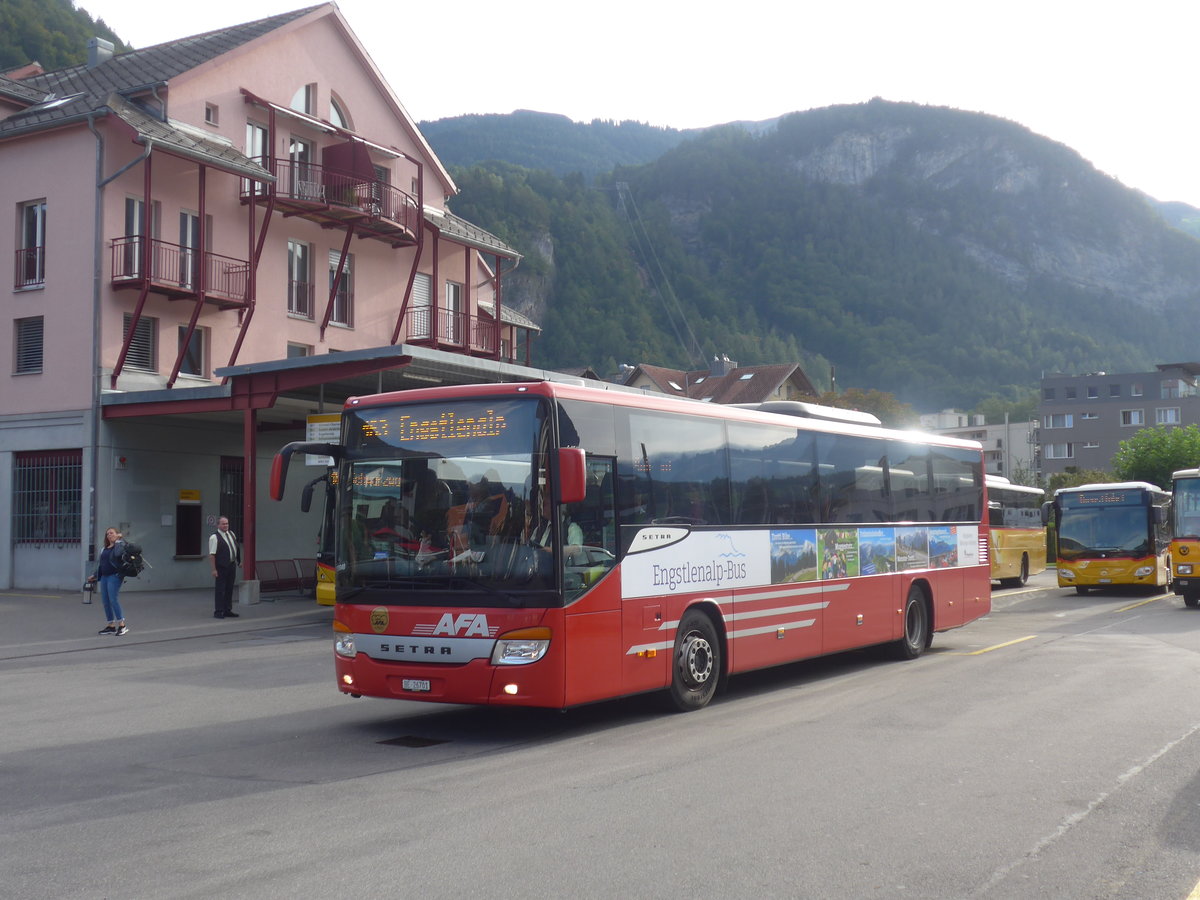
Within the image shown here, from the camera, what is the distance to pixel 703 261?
164750mm

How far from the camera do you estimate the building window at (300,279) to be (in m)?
33.3

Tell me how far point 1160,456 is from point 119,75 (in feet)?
223

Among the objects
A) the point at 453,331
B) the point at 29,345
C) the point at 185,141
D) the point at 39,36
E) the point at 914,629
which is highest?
the point at 39,36

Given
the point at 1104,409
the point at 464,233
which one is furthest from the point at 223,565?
the point at 1104,409

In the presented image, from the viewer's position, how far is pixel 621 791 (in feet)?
24.3

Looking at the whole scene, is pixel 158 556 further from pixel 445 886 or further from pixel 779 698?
pixel 445 886

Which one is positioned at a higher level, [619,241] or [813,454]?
[619,241]

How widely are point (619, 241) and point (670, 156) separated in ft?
123

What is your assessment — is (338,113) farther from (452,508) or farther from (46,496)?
(452,508)

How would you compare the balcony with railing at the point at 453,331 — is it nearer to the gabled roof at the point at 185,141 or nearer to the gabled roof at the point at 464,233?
the gabled roof at the point at 464,233

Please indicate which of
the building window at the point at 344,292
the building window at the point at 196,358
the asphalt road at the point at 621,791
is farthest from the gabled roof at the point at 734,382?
the asphalt road at the point at 621,791

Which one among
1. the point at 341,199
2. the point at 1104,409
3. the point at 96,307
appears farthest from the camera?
the point at 1104,409

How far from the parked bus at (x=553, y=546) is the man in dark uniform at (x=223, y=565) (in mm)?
12899

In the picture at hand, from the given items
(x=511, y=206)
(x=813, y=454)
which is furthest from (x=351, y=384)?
(x=511, y=206)
